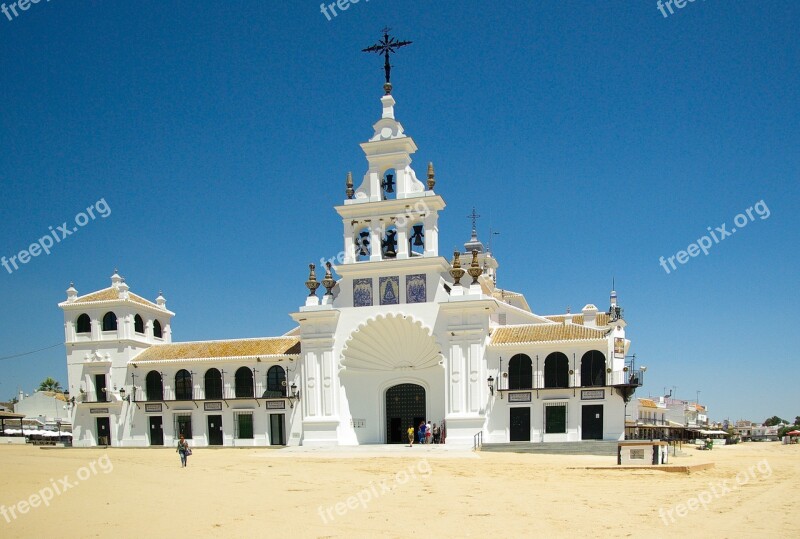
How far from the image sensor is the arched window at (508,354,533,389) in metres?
31.5

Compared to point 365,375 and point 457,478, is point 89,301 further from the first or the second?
point 457,478

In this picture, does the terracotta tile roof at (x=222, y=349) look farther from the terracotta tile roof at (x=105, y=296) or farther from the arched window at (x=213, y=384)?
the terracotta tile roof at (x=105, y=296)

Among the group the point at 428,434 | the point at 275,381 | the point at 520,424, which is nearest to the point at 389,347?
the point at 428,434

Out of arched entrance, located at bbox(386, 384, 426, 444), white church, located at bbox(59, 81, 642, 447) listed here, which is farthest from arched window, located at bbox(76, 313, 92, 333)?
arched entrance, located at bbox(386, 384, 426, 444)

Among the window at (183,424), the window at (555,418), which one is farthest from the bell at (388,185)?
the window at (183,424)

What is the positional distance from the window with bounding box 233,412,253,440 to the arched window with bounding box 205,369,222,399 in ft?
4.94

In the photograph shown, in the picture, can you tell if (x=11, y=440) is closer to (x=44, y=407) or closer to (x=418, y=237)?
(x=44, y=407)

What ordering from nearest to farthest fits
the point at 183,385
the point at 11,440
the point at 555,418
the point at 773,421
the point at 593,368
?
1. the point at 593,368
2. the point at 555,418
3. the point at 183,385
4. the point at 11,440
5. the point at 773,421

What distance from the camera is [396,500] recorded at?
1520cm

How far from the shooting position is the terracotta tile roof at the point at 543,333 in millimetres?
30891

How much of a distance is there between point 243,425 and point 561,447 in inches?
613

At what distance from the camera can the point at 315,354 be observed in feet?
108

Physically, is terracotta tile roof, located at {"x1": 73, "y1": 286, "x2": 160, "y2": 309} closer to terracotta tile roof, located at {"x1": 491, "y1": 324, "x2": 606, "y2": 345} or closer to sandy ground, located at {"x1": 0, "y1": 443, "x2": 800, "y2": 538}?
sandy ground, located at {"x1": 0, "y1": 443, "x2": 800, "y2": 538}

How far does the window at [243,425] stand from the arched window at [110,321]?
8.32 meters
